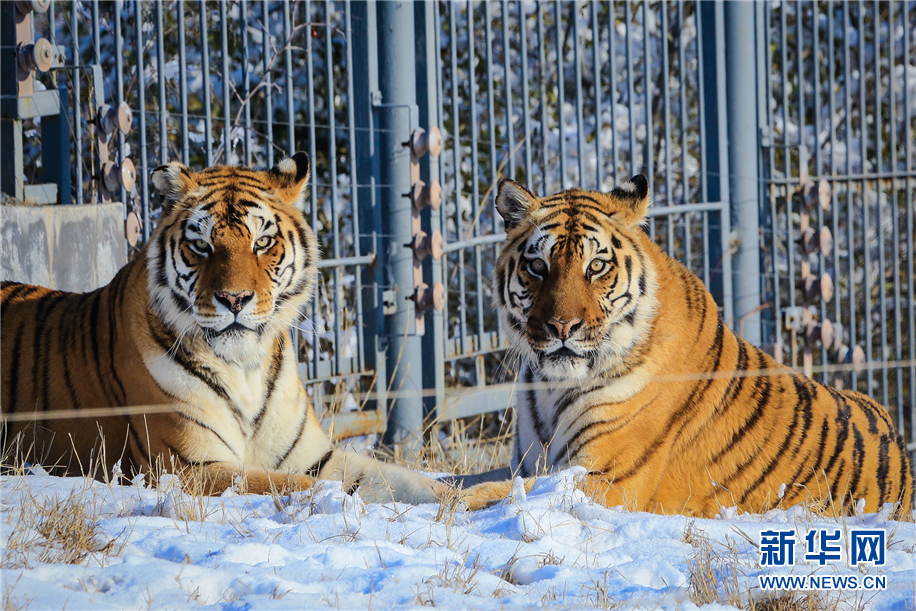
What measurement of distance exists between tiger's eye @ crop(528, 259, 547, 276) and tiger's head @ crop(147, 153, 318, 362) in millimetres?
651

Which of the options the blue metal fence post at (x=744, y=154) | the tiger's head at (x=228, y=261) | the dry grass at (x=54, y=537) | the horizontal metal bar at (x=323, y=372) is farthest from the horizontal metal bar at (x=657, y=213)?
the dry grass at (x=54, y=537)

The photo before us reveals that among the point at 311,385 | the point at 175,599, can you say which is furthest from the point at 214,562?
the point at 311,385

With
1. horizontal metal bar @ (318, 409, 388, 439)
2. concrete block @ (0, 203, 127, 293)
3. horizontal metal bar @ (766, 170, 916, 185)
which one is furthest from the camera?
horizontal metal bar @ (766, 170, 916, 185)

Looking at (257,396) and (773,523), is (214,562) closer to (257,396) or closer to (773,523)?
(257,396)

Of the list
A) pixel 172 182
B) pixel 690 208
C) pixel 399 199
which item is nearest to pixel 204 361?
pixel 172 182

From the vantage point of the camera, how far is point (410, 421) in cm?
414

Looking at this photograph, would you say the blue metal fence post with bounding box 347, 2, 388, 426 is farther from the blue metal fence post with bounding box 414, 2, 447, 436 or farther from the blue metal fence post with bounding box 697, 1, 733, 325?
the blue metal fence post with bounding box 697, 1, 733, 325

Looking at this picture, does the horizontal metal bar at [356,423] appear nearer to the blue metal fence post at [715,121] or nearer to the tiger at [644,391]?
the tiger at [644,391]

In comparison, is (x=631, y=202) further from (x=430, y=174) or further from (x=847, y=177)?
(x=847, y=177)

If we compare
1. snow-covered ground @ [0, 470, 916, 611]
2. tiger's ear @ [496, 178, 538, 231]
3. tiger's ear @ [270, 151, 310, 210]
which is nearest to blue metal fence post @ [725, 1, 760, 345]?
tiger's ear @ [496, 178, 538, 231]

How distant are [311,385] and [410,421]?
60 cm

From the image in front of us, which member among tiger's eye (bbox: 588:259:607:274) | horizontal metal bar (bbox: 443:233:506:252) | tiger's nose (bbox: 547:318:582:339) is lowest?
tiger's nose (bbox: 547:318:582:339)

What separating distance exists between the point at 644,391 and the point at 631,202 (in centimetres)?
59

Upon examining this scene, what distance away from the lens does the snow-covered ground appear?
164cm
